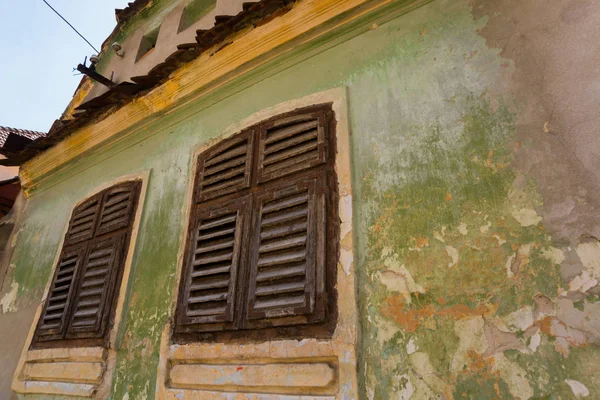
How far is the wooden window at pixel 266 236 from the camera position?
2174 mm

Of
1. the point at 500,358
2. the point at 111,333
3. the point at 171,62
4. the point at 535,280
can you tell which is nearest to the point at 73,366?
the point at 111,333

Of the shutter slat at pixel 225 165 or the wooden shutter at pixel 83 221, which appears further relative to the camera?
the wooden shutter at pixel 83 221

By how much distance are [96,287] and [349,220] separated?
2618 millimetres

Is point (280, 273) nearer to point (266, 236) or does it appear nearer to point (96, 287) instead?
point (266, 236)

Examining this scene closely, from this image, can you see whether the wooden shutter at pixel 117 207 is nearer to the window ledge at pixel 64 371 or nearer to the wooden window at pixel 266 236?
the wooden window at pixel 266 236

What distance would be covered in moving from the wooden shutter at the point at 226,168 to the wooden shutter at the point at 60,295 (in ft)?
5.67

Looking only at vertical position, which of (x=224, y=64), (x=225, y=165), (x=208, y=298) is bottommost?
(x=208, y=298)

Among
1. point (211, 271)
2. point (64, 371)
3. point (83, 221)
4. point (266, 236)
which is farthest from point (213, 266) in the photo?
point (83, 221)

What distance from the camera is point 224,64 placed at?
3309 mm

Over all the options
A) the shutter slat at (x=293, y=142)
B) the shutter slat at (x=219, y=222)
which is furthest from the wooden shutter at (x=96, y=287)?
the shutter slat at (x=293, y=142)

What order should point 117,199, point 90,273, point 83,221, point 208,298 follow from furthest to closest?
point 83,221 → point 117,199 → point 90,273 → point 208,298

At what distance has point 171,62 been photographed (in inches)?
137

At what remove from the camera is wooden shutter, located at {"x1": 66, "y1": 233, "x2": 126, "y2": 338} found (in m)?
3.27

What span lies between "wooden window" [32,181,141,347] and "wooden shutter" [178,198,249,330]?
3.21ft
